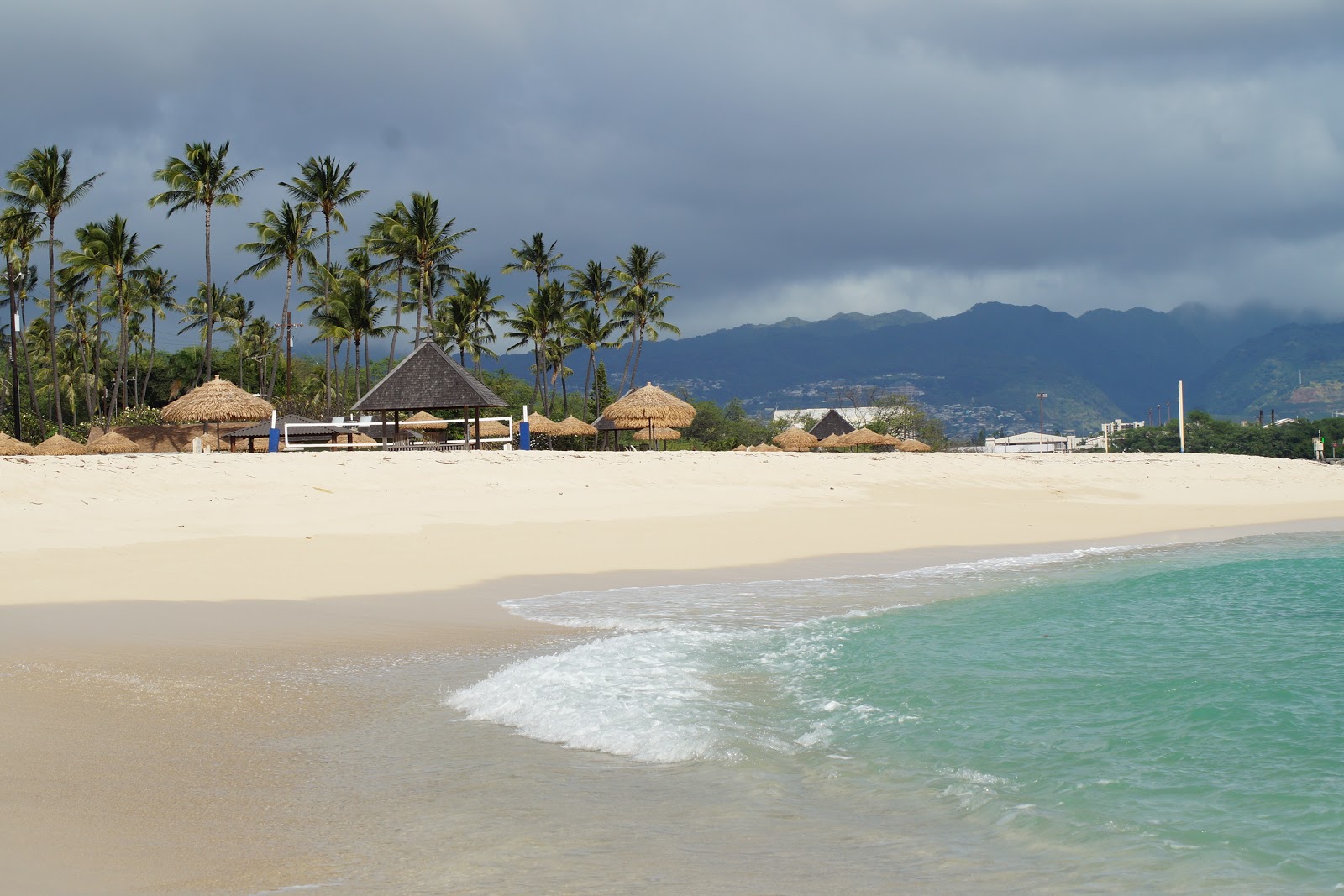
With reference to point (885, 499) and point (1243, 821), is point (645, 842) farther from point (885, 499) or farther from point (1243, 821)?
point (885, 499)

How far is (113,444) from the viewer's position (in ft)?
94.0

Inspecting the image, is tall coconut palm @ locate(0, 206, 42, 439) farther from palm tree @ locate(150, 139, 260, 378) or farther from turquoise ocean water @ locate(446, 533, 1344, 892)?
turquoise ocean water @ locate(446, 533, 1344, 892)

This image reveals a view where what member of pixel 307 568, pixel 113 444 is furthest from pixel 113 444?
pixel 307 568

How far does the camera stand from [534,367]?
2263 inches

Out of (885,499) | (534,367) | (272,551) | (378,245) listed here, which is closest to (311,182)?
(378,245)

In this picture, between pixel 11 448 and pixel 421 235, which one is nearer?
pixel 11 448

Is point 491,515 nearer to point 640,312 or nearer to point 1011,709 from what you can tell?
point 1011,709

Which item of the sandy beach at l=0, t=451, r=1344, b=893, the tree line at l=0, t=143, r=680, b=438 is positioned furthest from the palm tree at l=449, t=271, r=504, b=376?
the sandy beach at l=0, t=451, r=1344, b=893

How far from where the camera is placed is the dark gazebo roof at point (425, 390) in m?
28.6

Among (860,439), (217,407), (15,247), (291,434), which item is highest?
(15,247)

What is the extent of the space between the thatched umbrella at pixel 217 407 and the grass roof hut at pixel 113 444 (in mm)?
1429

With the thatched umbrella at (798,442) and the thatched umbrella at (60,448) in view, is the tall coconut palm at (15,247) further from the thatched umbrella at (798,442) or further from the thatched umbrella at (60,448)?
the thatched umbrella at (798,442)

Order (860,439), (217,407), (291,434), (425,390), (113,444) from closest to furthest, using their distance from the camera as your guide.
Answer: (113,444)
(425,390)
(291,434)
(217,407)
(860,439)

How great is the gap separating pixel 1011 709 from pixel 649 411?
32.2 m
